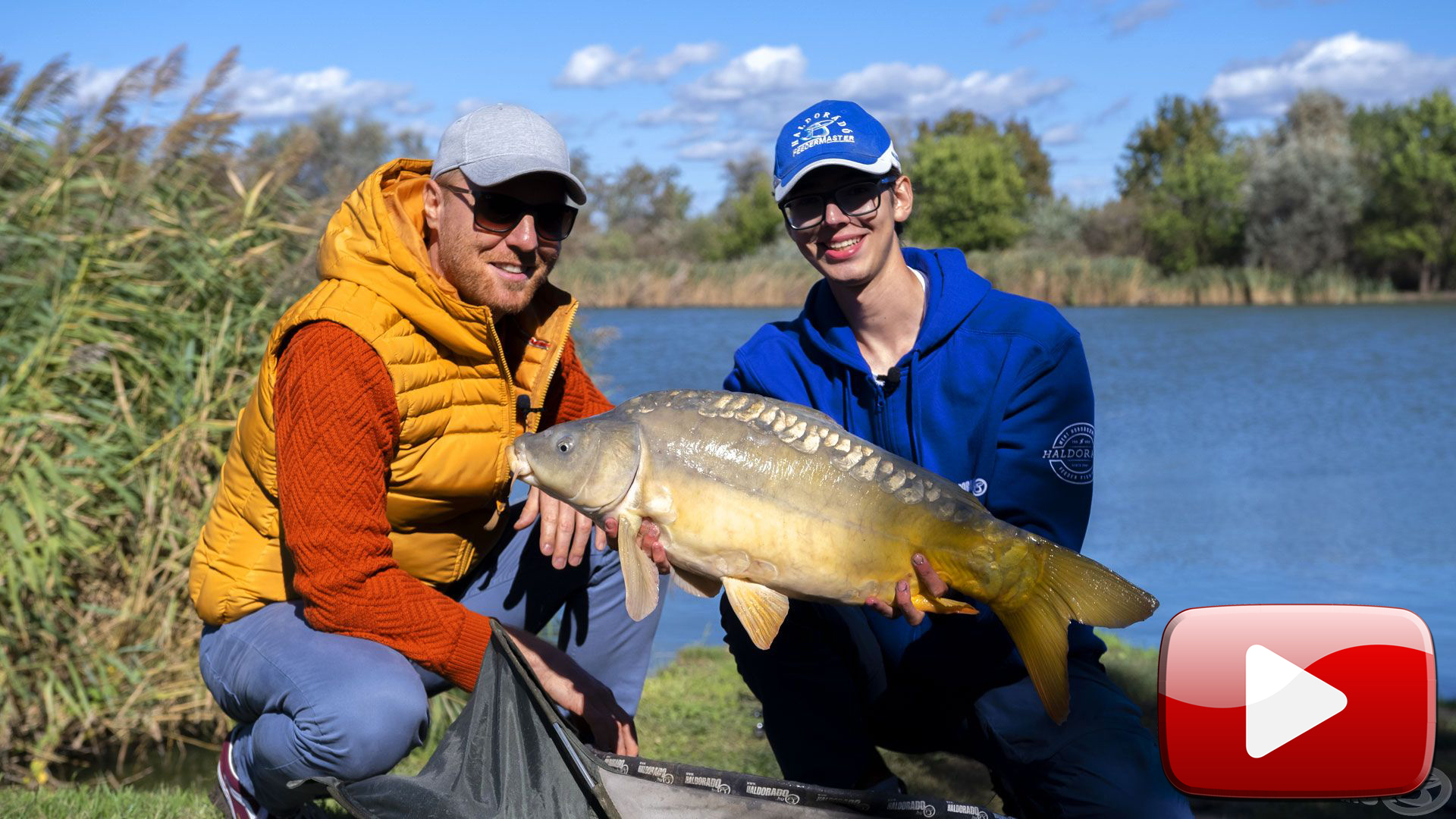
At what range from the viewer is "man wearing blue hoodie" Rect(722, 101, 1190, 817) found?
2568mm

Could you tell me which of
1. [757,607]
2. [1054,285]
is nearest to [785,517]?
[757,607]

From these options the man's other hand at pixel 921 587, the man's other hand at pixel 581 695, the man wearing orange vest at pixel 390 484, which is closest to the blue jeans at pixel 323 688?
the man wearing orange vest at pixel 390 484

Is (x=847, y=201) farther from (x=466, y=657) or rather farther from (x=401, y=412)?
(x=466, y=657)

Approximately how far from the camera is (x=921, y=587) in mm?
2271

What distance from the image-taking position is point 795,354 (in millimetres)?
2846

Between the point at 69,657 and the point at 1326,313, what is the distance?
23.0m

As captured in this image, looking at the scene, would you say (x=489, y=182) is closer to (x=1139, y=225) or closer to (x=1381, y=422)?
(x=1381, y=422)

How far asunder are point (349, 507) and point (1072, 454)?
142 cm

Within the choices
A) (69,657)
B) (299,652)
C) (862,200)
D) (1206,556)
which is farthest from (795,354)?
(1206,556)

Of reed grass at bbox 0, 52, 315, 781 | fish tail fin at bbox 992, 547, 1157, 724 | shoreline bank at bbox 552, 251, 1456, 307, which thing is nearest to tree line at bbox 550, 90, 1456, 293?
shoreline bank at bbox 552, 251, 1456, 307

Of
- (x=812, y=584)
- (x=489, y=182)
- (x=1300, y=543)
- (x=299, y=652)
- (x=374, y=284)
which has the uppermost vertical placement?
(x=489, y=182)

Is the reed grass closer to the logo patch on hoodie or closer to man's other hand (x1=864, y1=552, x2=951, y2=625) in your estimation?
man's other hand (x1=864, y1=552, x2=951, y2=625)

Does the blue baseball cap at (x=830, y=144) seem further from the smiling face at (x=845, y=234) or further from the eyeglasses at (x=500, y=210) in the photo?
the eyeglasses at (x=500, y=210)

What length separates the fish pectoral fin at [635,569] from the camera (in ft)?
7.25
